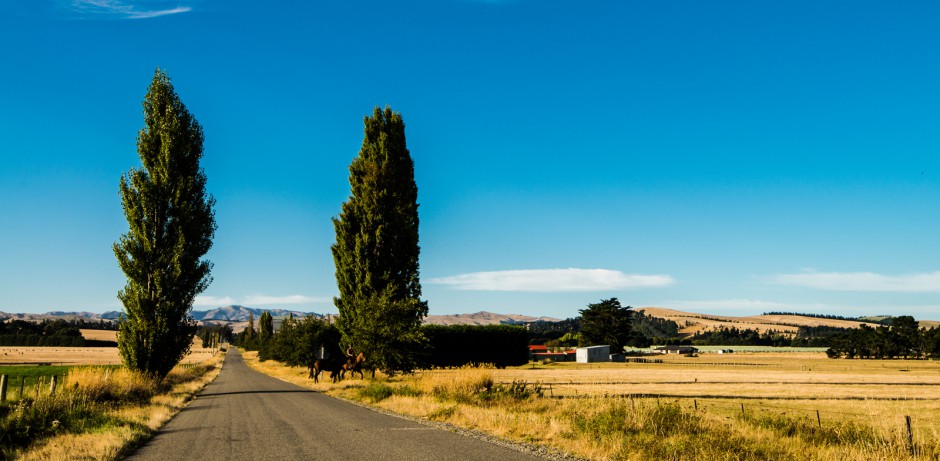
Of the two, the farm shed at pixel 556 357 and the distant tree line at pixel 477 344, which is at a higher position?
the distant tree line at pixel 477 344

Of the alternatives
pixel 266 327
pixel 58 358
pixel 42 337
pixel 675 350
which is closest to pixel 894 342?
pixel 675 350

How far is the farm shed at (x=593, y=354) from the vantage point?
352 feet

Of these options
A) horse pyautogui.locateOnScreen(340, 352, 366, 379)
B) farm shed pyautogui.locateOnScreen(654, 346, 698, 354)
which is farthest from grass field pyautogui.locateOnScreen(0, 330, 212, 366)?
farm shed pyautogui.locateOnScreen(654, 346, 698, 354)

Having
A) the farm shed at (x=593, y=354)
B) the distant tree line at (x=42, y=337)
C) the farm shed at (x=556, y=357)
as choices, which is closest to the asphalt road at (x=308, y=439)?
the farm shed at (x=593, y=354)

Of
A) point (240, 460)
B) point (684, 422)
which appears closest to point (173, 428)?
point (240, 460)

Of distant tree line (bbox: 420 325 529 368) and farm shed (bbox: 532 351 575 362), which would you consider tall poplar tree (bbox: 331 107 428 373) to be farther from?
farm shed (bbox: 532 351 575 362)

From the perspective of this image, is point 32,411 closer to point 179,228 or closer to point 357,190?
point 179,228

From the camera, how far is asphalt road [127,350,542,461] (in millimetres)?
11727

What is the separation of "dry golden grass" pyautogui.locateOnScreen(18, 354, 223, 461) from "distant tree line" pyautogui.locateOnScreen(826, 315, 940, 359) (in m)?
125

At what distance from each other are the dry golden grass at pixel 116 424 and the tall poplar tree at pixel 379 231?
34.7ft

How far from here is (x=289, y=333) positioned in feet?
227

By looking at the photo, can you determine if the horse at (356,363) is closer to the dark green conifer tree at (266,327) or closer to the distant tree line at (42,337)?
the dark green conifer tree at (266,327)

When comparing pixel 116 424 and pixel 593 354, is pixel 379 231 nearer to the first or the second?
pixel 116 424

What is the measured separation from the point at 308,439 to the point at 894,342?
132 meters
